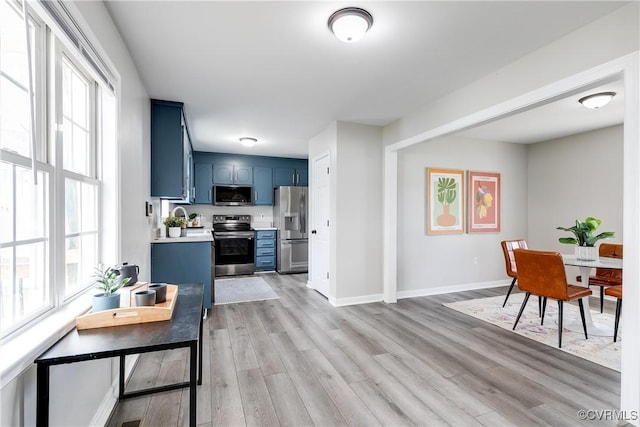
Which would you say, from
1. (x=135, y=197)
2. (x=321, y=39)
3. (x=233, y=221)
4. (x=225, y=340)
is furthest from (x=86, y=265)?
(x=233, y=221)

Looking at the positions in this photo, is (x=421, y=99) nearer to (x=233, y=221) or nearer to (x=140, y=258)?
(x=140, y=258)

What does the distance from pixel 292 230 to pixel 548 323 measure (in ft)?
13.8

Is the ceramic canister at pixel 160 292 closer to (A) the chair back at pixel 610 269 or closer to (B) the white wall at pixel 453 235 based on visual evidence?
(B) the white wall at pixel 453 235

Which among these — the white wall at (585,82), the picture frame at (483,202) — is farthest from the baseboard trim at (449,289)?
the white wall at (585,82)

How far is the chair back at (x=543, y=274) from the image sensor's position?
2725 mm

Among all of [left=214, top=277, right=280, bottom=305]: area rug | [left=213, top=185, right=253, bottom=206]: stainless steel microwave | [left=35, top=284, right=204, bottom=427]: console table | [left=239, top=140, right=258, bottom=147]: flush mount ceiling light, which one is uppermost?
[left=239, top=140, right=258, bottom=147]: flush mount ceiling light

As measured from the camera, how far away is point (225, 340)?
2887 mm

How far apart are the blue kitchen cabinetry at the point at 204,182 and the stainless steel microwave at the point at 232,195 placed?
0.37 feet

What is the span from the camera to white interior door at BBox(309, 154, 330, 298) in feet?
14.3

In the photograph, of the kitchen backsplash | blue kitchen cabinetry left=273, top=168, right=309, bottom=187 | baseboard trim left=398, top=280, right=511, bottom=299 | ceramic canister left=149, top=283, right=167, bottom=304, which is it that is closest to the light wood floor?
ceramic canister left=149, top=283, right=167, bottom=304

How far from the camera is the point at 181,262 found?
132 inches

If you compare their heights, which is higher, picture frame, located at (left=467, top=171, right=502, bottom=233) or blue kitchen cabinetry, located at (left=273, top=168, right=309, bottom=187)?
blue kitchen cabinetry, located at (left=273, top=168, right=309, bottom=187)

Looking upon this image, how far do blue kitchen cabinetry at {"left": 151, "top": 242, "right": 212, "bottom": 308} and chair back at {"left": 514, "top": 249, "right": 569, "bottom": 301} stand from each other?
332cm

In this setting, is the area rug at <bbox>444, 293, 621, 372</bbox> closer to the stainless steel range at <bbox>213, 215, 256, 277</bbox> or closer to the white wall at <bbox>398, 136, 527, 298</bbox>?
the white wall at <bbox>398, 136, 527, 298</bbox>
